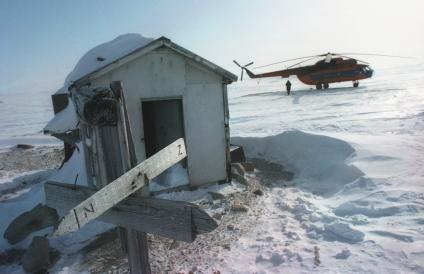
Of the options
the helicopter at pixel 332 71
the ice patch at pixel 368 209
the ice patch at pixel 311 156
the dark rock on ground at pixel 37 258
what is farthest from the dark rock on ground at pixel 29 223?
the helicopter at pixel 332 71

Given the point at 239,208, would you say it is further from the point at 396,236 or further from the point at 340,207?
the point at 396,236

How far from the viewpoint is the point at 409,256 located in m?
5.42

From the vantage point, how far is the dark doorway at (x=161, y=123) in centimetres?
1187

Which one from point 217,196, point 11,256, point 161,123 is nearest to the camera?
point 11,256

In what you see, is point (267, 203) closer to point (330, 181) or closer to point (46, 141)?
point (330, 181)

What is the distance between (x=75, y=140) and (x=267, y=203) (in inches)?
267

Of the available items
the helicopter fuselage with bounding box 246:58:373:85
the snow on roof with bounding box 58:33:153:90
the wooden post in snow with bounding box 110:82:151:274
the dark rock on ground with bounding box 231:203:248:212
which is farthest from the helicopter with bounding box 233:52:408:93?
the wooden post in snow with bounding box 110:82:151:274

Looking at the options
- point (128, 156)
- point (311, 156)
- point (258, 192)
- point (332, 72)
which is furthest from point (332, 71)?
point (128, 156)

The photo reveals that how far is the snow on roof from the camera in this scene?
12.9m

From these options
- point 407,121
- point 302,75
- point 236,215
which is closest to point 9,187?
point 236,215

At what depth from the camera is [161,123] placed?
40.4 feet

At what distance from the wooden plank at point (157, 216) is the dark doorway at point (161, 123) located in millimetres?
8879

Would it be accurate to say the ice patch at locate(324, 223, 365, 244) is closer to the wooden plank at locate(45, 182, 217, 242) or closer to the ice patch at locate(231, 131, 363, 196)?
the ice patch at locate(231, 131, 363, 196)

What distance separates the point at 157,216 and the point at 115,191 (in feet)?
1.08
